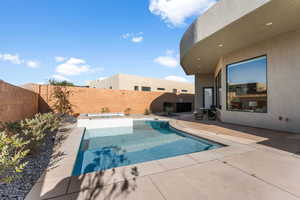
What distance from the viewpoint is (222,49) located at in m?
6.76

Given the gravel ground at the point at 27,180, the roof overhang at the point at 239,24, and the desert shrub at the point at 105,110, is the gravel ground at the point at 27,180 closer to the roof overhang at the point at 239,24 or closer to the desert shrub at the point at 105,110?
the roof overhang at the point at 239,24

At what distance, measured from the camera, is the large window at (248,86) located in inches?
233

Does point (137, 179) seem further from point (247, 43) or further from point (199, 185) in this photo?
point (247, 43)

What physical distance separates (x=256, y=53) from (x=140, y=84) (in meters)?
19.0

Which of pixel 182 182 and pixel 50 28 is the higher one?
pixel 50 28

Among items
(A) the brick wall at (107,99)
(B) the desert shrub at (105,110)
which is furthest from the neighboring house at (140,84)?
(B) the desert shrub at (105,110)

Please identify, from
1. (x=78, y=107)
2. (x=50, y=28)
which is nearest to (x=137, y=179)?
(x=50, y=28)

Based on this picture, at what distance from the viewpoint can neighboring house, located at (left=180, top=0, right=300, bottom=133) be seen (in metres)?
4.06

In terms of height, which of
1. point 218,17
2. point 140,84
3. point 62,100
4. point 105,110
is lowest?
point 105,110

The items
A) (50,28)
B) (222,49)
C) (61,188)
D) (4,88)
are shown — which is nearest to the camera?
(61,188)

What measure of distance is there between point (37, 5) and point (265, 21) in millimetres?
9334

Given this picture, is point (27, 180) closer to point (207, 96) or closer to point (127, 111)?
point (127, 111)

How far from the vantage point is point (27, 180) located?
2.26 meters

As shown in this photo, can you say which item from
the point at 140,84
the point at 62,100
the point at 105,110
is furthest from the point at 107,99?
the point at 140,84
